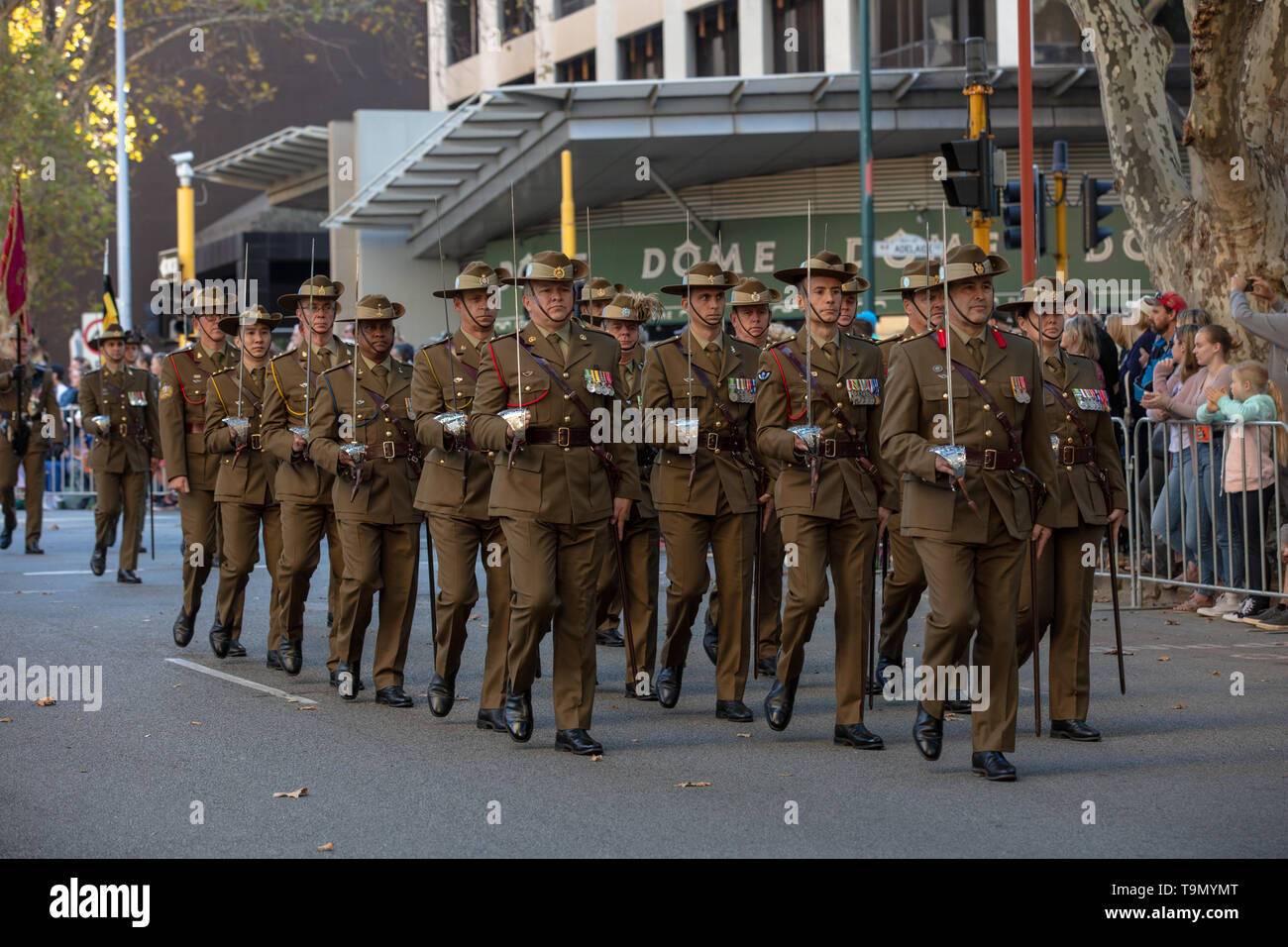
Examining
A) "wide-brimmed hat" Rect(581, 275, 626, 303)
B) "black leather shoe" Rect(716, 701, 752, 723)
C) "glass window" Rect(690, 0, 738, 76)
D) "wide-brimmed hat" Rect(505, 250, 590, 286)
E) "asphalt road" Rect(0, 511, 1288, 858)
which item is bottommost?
"asphalt road" Rect(0, 511, 1288, 858)

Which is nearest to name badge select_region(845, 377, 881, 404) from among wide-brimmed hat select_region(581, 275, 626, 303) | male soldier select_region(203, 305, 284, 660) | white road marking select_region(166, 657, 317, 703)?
white road marking select_region(166, 657, 317, 703)

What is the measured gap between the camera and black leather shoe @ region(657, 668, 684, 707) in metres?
9.59

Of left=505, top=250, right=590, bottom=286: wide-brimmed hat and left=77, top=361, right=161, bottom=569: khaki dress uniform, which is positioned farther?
left=77, top=361, right=161, bottom=569: khaki dress uniform

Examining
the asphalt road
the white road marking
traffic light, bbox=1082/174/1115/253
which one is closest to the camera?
the asphalt road

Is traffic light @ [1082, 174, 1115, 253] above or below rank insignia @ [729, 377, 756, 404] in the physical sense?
above

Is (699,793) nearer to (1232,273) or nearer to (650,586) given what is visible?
(650,586)

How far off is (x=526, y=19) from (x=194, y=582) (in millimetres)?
32572

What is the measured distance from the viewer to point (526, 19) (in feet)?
140

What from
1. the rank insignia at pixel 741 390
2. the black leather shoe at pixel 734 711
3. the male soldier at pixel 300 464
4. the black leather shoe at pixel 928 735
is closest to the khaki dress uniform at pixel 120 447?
the male soldier at pixel 300 464

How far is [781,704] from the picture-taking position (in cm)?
873

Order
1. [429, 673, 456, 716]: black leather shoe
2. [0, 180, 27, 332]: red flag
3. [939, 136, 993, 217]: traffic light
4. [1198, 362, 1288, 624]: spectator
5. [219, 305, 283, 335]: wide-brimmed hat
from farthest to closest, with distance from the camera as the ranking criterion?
[0, 180, 27, 332]: red flag < [939, 136, 993, 217]: traffic light < [1198, 362, 1288, 624]: spectator < [219, 305, 283, 335]: wide-brimmed hat < [429, 673, 456, 716]: black leather shoe

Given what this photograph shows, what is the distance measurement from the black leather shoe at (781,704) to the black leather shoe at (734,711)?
41cm

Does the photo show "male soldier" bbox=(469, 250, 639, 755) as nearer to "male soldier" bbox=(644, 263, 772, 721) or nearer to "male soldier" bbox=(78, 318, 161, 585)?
"male soldier" bbox=(644, 263, 772, 721)

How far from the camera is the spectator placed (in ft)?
39.4
